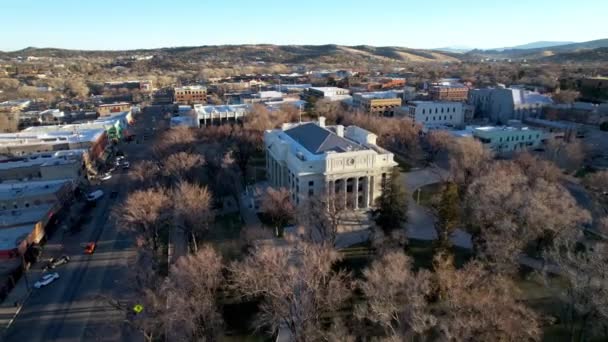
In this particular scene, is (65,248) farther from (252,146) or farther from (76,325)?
(252,146)

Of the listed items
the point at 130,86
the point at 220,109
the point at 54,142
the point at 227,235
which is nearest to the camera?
the point at 227,235

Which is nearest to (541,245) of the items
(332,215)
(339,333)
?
(332,215)

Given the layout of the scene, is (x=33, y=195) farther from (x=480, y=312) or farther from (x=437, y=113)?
(x=437, y=113)

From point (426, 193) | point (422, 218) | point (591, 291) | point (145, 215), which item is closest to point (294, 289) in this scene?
point (591, 291)

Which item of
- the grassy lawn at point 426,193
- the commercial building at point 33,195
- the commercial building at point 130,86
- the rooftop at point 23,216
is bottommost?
the grassy lawn at point 426,193

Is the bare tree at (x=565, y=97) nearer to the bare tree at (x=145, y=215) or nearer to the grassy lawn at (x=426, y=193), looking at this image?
the grassy lawn at (x=426, y=193)

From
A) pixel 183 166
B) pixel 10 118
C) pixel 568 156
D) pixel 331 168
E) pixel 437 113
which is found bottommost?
pixel 568 156

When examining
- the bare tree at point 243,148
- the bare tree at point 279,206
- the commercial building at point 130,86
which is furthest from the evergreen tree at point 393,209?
the commercial building at point 130,86
